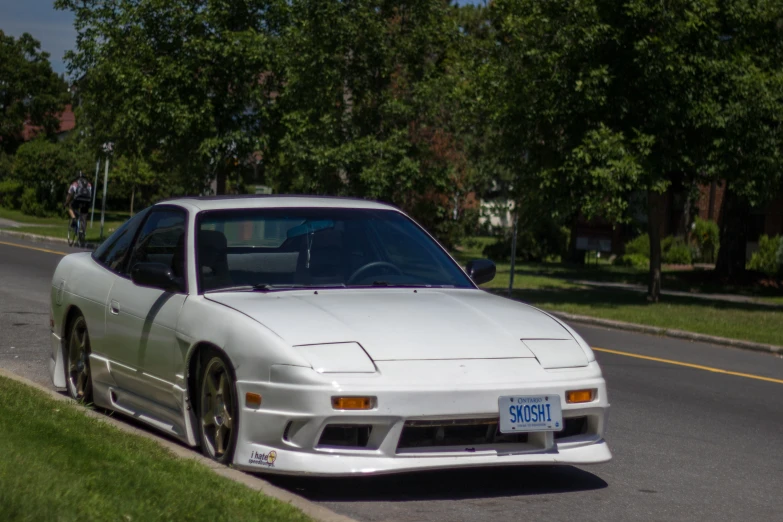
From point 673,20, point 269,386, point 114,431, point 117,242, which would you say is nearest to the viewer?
point 269,386

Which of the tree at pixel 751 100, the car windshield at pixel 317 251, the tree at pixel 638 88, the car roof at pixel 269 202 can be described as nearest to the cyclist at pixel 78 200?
the tree at pixel 638 88

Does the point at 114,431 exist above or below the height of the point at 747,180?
below

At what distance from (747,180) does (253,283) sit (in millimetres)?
16295

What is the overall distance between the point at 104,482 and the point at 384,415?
132cm

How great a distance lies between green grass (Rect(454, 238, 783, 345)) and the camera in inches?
717

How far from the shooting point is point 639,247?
40812 mm

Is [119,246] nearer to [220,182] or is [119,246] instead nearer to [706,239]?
[220,182]

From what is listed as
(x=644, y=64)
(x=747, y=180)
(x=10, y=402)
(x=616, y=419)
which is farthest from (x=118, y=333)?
(x=747, y=180)

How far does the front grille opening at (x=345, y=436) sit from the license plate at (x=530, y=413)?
669 millimetres

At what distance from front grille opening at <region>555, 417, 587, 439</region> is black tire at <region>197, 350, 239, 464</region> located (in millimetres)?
1678

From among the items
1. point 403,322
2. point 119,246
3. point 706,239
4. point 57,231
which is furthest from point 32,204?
point 403,322

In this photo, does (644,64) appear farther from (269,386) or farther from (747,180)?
(269,386)

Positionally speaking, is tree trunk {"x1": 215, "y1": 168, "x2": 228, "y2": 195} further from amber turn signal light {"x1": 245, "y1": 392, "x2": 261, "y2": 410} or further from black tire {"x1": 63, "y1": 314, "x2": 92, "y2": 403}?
amber turn signal light {"x1": 245, "y1": 392, "x2": 261, "y2": 410}

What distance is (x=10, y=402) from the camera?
7.54m
